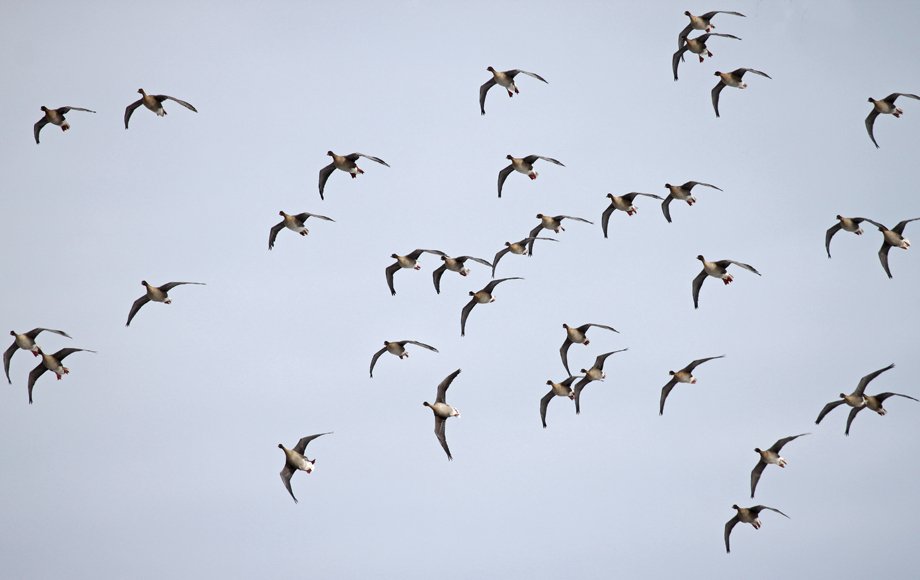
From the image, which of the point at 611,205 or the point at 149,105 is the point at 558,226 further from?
the point at 149,105

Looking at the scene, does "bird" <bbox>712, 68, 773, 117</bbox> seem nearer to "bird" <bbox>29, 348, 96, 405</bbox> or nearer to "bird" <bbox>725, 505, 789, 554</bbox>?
"bird" <bbox>725, 505, 789, 554</bbox>

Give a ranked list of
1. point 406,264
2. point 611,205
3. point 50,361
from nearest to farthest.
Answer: point 50,361 → point 406,264 → point 611,205

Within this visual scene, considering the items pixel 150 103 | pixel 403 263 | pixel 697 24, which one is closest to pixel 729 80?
pixel 697 24

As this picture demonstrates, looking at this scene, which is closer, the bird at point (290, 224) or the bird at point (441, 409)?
the bird at point (441, 409)

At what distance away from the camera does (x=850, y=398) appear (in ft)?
116

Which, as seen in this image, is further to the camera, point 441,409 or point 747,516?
point 747,516

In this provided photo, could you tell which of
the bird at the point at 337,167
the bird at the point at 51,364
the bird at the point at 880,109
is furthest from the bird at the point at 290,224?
the bird at the point at 880,109

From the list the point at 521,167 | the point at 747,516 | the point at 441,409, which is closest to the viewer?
the point at 441,409

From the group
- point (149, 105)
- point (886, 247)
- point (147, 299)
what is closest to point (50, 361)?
point (147, 299)

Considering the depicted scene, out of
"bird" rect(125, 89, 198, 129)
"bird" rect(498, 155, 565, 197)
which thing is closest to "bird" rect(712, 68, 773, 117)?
"bird" rect(498, 155, 565, 197)

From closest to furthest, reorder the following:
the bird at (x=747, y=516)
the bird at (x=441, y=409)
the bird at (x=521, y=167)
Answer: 1. the bird at (x=441, y=409)
2. the bird at (x=747, y=516)
3. the bird at (x=521, y=167)

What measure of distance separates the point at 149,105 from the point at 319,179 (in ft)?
A: 21.9

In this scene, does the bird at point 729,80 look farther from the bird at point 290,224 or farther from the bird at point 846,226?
the bird at point 290,224

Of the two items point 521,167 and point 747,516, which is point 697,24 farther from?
point 747,516
